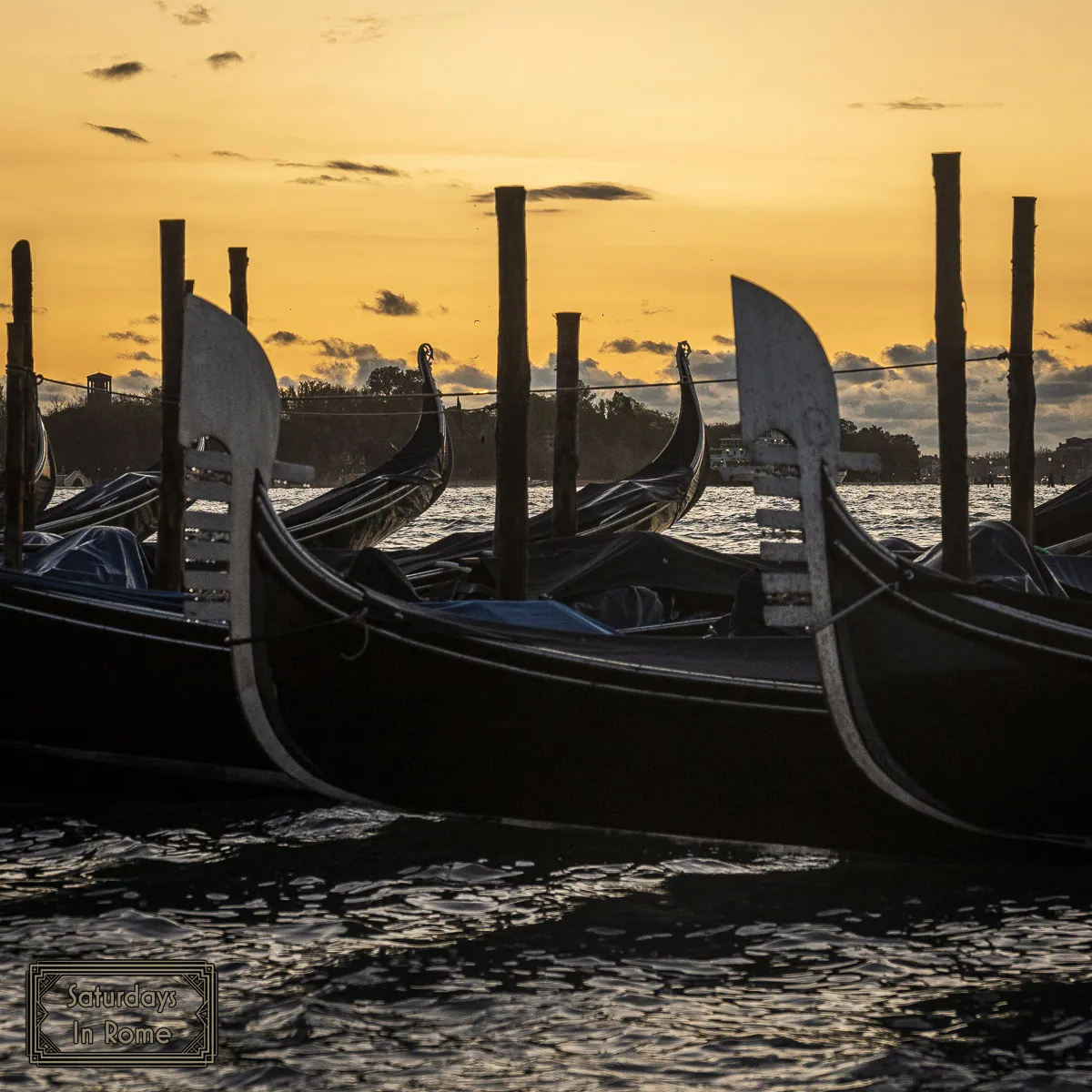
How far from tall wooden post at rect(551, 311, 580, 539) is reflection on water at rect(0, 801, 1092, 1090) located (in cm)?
681

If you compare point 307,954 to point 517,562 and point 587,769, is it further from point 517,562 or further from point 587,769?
point 517,562

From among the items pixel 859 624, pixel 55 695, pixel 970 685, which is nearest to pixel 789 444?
pixel 859 624

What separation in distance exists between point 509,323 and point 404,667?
12.4 feet

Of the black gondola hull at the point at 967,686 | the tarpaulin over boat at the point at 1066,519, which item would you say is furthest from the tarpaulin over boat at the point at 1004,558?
the tarpaulin over boat at the point at 1066,519

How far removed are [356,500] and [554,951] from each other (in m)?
11.3

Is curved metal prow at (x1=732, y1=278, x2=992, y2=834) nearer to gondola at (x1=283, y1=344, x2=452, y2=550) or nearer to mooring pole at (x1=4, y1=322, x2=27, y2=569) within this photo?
mooring pole at (x1=4, y1=322, x2=27, y2=569)

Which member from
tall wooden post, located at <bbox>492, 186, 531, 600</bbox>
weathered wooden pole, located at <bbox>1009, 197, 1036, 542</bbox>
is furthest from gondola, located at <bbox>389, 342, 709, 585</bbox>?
weathered wooden pole, located at <bbox>1009, 197, 1036, 542</bbox>

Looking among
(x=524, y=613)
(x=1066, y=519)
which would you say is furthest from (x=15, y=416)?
(x=1066, y=519)

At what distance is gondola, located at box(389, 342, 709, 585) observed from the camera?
13297 millimetres

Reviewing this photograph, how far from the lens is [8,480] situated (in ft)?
36.8

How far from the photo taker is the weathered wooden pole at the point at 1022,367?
12.3 metres

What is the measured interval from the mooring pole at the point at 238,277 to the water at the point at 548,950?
8.37 meters

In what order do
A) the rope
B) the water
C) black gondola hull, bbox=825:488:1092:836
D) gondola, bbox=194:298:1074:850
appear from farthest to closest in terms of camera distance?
1. the rope
2. gondola, bbox=194:298:1074:850
3. black gondola hull, bbox=825:488:1092:836
4. the water

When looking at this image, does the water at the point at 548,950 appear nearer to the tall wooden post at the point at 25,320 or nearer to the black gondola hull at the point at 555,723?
the black gondola hull at the point at 555,723
